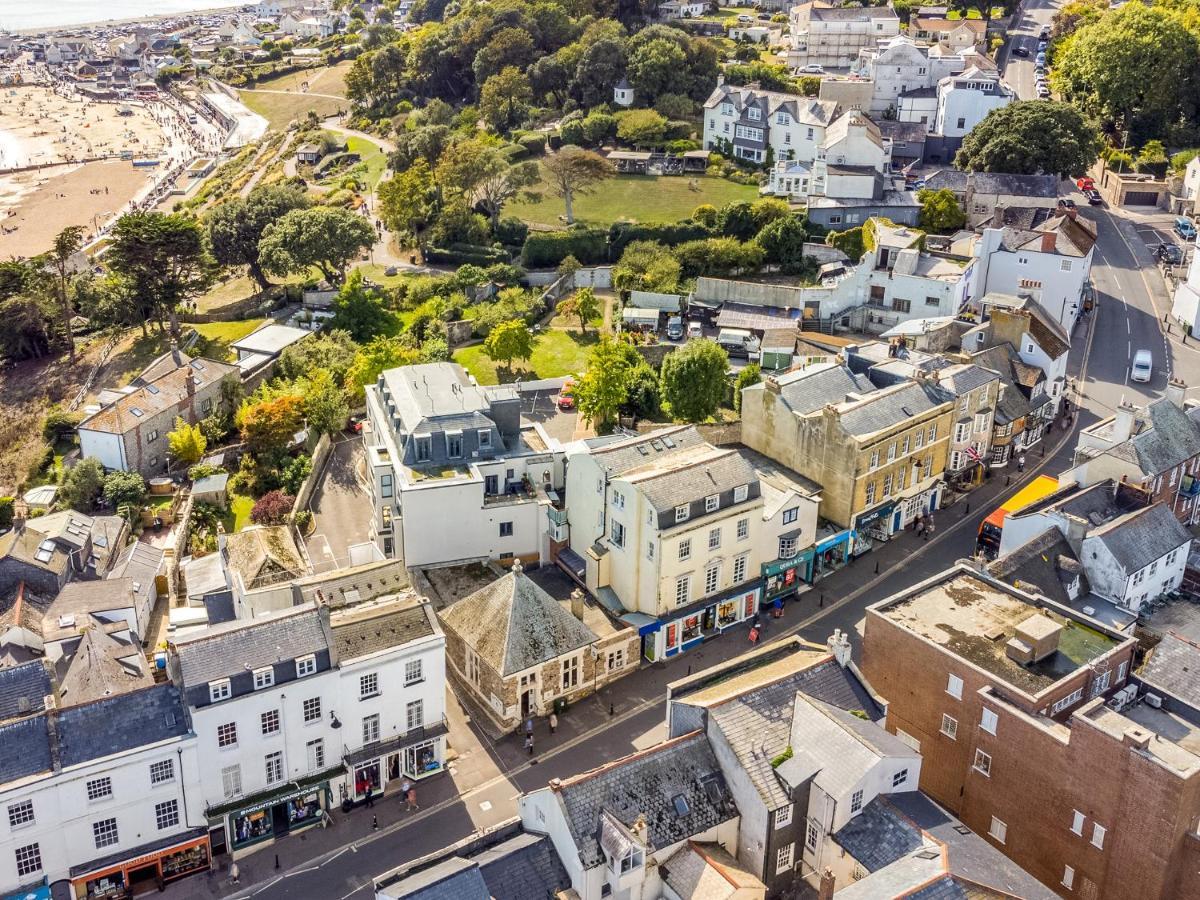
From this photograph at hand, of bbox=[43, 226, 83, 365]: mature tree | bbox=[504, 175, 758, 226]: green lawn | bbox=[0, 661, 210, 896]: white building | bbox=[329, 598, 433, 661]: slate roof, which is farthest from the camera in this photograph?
bbox=[504, 175, 758, 226]: green lawn

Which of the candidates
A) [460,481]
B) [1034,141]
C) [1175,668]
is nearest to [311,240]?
[460,481]

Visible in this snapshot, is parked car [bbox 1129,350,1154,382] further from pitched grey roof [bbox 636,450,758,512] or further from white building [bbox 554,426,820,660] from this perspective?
pitched grey roof [bbox 636,450,758,512]

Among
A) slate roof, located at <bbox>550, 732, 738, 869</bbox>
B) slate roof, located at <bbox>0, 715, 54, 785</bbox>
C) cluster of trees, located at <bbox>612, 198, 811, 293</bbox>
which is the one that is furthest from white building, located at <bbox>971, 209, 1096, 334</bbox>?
slate roof, located at <bbox>0, 715, 54, 785</bbox>

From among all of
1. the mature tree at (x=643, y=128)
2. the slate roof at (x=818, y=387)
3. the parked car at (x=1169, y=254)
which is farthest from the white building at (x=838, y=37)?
the slate roof at (x=818, y=387)

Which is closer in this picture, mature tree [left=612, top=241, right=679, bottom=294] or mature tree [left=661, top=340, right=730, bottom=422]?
mature tree [left=661, top=340, right=730, bottom=422]

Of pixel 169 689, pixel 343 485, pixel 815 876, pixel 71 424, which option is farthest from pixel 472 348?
pixel 815 876
